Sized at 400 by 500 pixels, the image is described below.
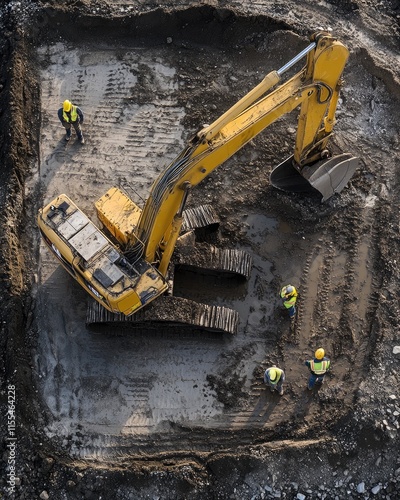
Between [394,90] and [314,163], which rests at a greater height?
[394,90]

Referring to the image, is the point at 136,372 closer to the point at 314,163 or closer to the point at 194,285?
the point at 194,285

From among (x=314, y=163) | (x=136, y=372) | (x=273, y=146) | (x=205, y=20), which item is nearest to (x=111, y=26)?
(x=205, y=20)

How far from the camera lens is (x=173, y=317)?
11875mm

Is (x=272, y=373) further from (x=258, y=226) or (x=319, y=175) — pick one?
(x=319, y=175)

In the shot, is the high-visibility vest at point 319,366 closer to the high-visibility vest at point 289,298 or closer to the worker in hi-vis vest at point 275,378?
the worker in hi-vis vest at point 275,378

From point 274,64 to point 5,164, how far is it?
759 cm

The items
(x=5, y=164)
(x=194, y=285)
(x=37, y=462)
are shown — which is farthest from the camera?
(x=5, y=164)

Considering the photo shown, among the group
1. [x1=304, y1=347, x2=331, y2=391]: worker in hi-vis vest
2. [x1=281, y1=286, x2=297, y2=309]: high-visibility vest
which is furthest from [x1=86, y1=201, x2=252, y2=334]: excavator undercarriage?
[x1=304, y1=347, x2=331, y2=391]: worker in hi-vis vest

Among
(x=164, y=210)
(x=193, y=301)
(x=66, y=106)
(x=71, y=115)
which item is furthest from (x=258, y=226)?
(x=66, y=106)

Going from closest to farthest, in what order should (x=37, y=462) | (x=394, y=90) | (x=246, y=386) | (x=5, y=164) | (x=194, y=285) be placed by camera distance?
(x=37, y=462)
(x=246, y=386)
(x=194, y=285)
(x=5, y=164)
(x=394, y=90)

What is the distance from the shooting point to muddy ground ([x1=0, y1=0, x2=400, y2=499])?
446 inches

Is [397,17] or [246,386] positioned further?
[397,17]

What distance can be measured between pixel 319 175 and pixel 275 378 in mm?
4750

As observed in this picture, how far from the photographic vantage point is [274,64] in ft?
52.2
